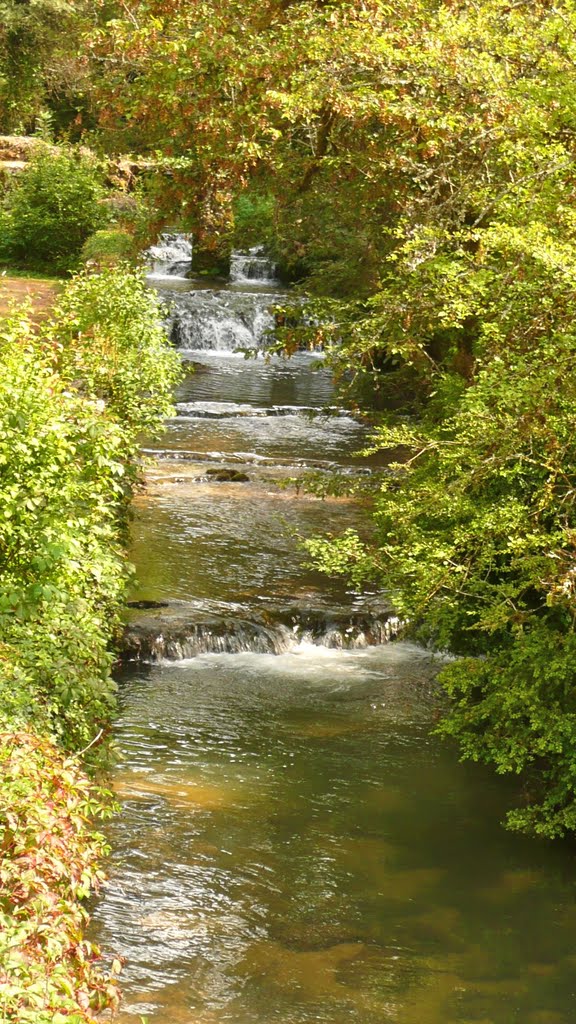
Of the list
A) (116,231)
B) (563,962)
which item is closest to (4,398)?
(563,962)

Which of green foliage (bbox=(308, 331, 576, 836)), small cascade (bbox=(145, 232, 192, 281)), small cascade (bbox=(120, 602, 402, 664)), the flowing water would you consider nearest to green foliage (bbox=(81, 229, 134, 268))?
the flowing water

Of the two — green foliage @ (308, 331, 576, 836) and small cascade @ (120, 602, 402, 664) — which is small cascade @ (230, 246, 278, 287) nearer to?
small cascade @ (120, 602, 402, 664)

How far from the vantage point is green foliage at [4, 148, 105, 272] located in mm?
23062

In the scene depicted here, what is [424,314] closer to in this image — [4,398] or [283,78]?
[283,78]

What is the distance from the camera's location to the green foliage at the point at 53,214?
23.1 m

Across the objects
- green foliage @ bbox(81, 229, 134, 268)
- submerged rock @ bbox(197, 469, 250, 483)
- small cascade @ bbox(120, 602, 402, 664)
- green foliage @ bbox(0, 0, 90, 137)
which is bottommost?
small cascade @ bbox(120, 602, 402, 664)

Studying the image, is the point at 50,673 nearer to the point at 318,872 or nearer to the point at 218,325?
the point at 318,872

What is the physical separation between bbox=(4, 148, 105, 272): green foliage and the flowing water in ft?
39.7

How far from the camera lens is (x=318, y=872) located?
7.15 m

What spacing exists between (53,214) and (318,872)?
1822cm

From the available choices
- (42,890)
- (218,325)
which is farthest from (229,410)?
(42,890)

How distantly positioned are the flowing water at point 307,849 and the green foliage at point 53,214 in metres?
12.1

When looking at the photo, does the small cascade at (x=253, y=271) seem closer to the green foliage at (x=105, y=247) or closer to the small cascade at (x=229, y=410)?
the green foliage at (x=105, y=247)

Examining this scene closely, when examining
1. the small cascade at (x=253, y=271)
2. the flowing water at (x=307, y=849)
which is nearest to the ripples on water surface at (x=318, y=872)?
the flowing water at (x=307, y=849)
